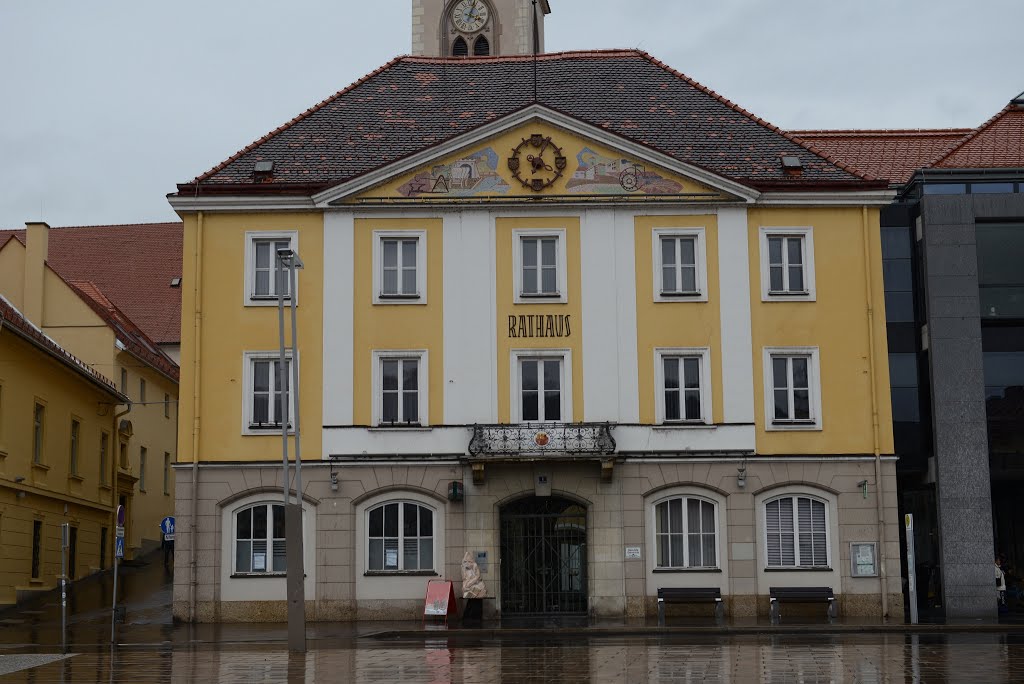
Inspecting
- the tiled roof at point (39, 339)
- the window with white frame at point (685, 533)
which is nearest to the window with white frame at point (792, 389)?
the window with white frame at point (685, 533)

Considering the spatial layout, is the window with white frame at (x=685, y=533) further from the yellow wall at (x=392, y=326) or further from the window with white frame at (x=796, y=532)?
the yellow wall at (x=392, y=326)

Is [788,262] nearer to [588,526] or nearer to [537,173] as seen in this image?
[537,173]

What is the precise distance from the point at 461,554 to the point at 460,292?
6.47 metres

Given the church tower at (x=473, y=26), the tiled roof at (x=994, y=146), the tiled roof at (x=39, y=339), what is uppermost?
the church tower at (x=473, y=26)

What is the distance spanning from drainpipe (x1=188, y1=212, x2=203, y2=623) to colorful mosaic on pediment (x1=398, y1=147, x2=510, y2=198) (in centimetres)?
530

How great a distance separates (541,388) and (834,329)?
7.45 metres

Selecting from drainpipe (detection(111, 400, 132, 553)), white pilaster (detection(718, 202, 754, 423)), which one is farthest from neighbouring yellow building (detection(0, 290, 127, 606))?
white pilaster (detection(718, 202, 754, 423))

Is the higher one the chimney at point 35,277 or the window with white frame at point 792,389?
the chimney at point 35,277

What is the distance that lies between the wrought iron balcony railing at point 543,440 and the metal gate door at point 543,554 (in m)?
1.64

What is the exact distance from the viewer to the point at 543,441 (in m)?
34.9

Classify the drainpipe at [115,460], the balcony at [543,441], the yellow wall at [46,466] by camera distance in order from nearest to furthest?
1. the balcony at [543,441]
2. the yellow wall at [46,466]
3. the drainpipe at [115,460]

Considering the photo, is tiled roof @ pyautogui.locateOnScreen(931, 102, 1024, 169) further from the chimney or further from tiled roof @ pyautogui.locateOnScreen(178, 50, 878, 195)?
the chimney

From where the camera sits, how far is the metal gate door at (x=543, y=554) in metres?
35.8

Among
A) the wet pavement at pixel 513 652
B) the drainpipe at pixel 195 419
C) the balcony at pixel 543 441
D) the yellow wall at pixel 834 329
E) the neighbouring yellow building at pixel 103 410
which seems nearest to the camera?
the wet pavement at pixel 513 652
